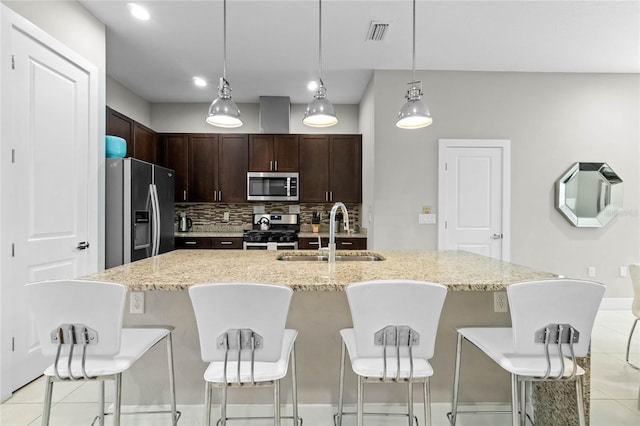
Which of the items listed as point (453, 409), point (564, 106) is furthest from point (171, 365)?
point (564, 106)

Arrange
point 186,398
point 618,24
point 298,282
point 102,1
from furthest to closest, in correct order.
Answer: point 618,24, point 102,1, point 186,398, point 298,282

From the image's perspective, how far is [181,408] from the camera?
6.64ft

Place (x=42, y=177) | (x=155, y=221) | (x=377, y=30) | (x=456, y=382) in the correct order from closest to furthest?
(x=456, y=382)
(x=42, y=177)
(x=377, y=30)
(x=155, y=221)

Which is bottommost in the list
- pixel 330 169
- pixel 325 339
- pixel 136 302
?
pixel 325 339

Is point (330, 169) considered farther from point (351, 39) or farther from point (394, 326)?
point (394, 326)

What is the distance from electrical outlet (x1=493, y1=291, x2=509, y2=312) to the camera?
202cm

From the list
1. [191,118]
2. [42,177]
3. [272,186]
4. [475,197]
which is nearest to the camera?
[42,177]

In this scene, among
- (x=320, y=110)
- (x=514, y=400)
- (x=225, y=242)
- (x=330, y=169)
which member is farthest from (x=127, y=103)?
(x=514, y=400)

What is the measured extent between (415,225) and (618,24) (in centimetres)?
253

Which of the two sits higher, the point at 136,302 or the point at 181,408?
the point at 136,302

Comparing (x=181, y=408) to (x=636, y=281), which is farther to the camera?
(x=636, y=281)

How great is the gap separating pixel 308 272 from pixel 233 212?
12.5 feet

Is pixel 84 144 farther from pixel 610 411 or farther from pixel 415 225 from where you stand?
pixel 610 411

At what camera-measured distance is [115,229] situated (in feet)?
10.8
